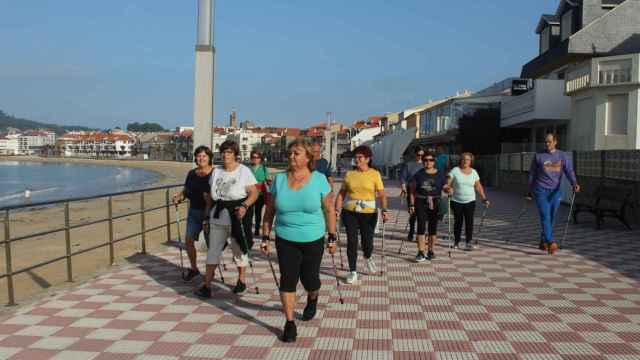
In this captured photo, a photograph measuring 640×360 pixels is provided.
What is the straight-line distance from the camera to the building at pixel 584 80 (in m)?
20.9

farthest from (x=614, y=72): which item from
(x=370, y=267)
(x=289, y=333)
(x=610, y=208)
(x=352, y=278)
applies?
(x=289, y=333)

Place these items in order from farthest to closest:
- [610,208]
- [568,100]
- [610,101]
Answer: [568,100] → [610,101] → [610,208]

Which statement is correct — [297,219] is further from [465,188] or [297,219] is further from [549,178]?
[549,178]

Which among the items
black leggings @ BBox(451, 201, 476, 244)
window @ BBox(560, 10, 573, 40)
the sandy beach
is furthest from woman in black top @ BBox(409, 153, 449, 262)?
window @ BBox(560, 10, 573, 40)

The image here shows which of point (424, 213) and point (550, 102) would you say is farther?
point (550, 102)

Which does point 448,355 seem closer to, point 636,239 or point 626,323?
point 626,323

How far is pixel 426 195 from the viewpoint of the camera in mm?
7750

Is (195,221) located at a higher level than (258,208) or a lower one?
higher

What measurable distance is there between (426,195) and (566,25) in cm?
2399

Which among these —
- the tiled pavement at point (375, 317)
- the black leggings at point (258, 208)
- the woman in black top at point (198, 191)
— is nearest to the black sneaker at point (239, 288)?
the tiled pavement at point (375, 317)

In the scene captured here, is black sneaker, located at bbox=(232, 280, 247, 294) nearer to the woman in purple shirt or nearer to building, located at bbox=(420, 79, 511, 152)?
the woman in purple shirt

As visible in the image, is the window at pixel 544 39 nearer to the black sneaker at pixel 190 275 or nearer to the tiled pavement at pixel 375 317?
the tiled pavement at pixel 375 317

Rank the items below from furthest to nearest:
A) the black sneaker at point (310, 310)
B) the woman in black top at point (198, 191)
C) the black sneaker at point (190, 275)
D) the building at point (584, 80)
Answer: the building at point (584, 80) → the black sneaker at point (190, 275) → the woman in black top at point (198, 191) → the black sneaker at point (310, 310)

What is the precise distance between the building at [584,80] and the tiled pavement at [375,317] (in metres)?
15.3
